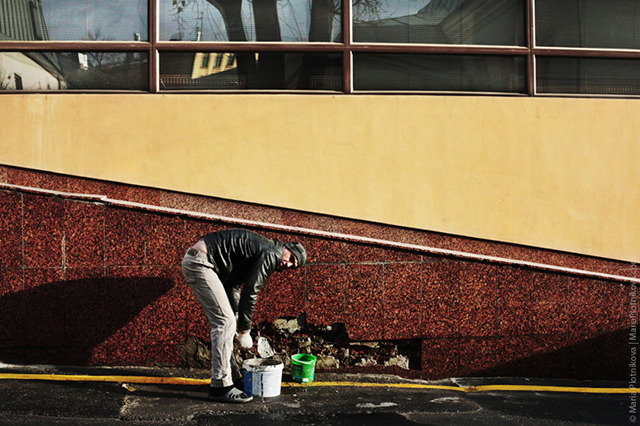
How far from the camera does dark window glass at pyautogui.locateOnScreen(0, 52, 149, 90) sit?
23.7 feet

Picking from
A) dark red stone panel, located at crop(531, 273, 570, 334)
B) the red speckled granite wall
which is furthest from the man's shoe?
dark red stone panel, located at crop(531, 273, 570, 334)

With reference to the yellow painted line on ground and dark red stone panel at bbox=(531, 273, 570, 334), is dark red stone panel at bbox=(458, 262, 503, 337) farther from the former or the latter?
the yellow painted line on ground

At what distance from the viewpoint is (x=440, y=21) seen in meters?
7.64

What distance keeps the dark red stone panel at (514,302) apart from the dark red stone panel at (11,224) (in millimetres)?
5316

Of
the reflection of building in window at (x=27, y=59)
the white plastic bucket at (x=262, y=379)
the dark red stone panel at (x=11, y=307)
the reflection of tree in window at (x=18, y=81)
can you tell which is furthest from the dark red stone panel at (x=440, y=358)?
the reflection of tree in window at (x=18, y=81)

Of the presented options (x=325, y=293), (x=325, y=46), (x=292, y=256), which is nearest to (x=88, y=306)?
(x=292, y=256)

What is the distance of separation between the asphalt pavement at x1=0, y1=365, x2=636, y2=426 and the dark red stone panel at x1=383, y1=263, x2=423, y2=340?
55 centimetres

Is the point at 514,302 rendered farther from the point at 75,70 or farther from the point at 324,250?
the point at 75,70

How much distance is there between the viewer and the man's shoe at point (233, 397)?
551 cm

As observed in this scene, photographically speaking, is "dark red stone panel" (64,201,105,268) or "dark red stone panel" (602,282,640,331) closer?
"dark red stone panel" (64,201,105,268)

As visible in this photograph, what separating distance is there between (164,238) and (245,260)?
4.08ft

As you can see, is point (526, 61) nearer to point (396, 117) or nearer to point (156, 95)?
point (396, 117)

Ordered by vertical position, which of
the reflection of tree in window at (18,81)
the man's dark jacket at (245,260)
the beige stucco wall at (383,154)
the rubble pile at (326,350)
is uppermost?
the reflection of tree in window at (18,81)

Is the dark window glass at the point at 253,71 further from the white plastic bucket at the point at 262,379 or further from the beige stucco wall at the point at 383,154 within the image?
the white plastic bucket at the point at 262,379
